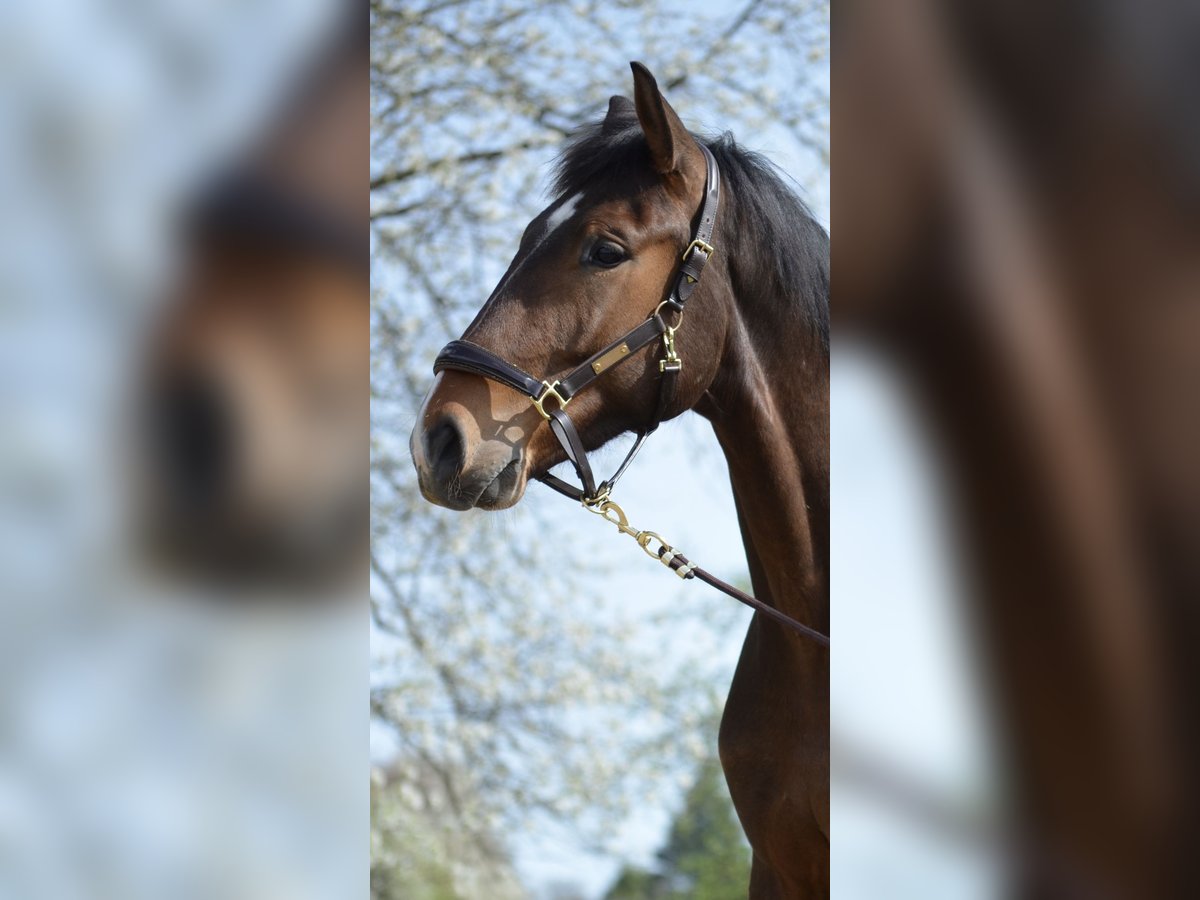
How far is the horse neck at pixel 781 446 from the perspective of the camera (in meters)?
1.36

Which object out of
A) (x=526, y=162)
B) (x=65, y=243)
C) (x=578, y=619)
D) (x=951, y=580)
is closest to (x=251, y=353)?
(x=65, y=243)

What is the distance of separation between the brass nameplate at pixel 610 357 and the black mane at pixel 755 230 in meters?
0.20

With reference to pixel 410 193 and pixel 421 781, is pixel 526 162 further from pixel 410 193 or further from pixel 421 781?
pixel 421 781

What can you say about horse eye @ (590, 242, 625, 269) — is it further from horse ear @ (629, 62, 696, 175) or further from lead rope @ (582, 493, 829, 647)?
lead rope @ (582, 493, 829, 647)

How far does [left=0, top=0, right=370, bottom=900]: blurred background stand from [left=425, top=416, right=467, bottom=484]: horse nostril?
1.00 metres

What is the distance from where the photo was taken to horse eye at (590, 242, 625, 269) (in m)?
1.33

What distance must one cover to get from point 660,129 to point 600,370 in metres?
0.32

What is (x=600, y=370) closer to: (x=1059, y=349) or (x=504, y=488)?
(x=504, y=488)

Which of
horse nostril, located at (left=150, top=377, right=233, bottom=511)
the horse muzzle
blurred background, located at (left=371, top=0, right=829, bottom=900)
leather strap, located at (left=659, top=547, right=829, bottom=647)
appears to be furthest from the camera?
Result: blurred background, located at (left=371, top=0, right=829, bottom=900)

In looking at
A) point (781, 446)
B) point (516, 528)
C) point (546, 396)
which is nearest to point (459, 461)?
point (546, 396)

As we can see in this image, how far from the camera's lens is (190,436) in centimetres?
24

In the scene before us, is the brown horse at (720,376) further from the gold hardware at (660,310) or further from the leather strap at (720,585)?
the leather strap at (720,585)

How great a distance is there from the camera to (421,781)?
3.40 meters

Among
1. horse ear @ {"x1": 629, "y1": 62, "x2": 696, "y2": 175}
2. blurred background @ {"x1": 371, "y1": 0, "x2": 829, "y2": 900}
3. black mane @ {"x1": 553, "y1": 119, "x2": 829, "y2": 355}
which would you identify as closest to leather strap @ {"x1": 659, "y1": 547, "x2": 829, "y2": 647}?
black mane @ {"x1": 553, "y1": 119, "x2": 829, "y2": 355}
